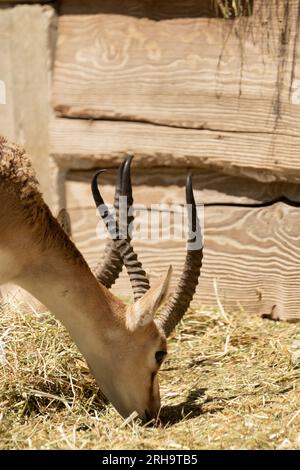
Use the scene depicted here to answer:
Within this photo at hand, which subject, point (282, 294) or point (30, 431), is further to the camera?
point (282, 294)

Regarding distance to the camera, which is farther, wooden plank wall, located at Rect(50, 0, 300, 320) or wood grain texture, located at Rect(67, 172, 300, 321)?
wood grain texture, located at Rect(67, 172, 300, 321)

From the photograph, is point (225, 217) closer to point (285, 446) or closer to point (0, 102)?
point (0, 102)

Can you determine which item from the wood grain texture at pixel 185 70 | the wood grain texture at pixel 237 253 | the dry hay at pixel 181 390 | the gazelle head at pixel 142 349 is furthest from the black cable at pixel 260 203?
the gazelle head at pixel 142 349

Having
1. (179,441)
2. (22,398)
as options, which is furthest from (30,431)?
(179,441)

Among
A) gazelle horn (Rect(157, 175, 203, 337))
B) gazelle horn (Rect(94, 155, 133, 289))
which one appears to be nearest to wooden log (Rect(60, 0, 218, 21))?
gazelle horn (Rect(94, 155, 133, 289))

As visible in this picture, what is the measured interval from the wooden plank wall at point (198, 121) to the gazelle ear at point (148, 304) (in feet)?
6.35

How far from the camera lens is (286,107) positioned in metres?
6.98

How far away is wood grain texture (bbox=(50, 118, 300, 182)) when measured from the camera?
279 inches

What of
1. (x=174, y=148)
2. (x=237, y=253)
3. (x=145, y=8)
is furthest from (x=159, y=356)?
(x=145, y=8)

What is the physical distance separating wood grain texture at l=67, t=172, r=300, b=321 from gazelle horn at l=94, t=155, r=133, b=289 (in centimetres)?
162

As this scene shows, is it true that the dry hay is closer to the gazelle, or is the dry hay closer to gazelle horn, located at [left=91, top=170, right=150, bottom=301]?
the gazelle

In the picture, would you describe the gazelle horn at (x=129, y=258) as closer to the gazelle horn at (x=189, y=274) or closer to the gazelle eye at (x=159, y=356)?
the gazelle horn at (x=189, y=274)

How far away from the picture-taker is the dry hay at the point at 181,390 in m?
5.07

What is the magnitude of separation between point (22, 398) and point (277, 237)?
2.58 meters
